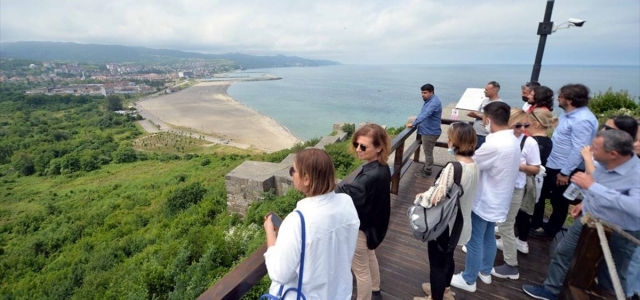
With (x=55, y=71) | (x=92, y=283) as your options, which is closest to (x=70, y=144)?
(x=92, y=283)

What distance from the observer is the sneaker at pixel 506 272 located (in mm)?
2467

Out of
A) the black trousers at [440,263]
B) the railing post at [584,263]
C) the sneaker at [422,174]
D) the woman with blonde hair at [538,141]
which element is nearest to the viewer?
the railing post at [584,263]

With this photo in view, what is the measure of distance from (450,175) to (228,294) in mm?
1359

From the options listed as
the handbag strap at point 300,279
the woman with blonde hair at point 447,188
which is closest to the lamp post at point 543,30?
the woman with blonde hair at point 447,188

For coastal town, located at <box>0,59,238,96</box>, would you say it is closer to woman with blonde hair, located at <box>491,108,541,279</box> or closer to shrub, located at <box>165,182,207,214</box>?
shrub, located at <box>165,182,207,214</box>

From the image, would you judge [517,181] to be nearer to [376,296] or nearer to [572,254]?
[572,254]

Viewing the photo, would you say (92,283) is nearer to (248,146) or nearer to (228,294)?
(228,294)

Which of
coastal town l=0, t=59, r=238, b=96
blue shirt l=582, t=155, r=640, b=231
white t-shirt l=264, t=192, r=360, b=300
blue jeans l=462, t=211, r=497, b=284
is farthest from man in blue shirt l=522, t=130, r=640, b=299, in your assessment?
coastal town l=0, t=59, r=238, b=96

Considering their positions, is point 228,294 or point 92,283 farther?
point 92,283

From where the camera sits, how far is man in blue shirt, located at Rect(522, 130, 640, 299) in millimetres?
1543

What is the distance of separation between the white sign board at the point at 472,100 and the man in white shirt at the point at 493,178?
2.37 meters

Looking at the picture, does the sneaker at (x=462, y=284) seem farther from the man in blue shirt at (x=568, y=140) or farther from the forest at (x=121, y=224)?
the forest at (x=121, y=224)

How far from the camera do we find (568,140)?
2551 millimetres

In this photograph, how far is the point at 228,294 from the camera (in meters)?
1.23
